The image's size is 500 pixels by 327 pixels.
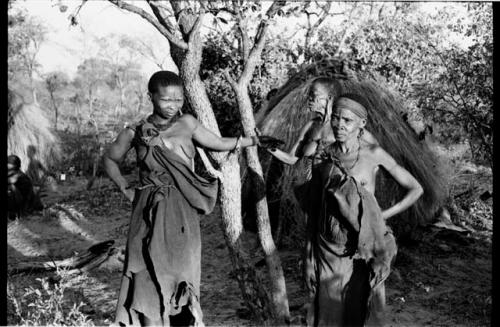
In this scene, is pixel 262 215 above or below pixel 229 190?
below

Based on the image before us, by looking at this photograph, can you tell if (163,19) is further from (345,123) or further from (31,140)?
(31,140)

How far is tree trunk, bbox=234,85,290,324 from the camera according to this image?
14.6 feet

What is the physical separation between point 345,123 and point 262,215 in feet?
4.94

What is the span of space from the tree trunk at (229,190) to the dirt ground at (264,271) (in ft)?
0.53

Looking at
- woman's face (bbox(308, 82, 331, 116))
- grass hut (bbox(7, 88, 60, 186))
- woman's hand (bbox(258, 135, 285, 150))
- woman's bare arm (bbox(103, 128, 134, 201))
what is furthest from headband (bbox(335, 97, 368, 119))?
grass hut (bbox(7, 88, 60, 186))

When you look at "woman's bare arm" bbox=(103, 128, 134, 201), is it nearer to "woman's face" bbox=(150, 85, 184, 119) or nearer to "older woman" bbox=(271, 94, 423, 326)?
"woman's face" bbox=(150, 85, 184, 119)

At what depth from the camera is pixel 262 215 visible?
4.60 meters

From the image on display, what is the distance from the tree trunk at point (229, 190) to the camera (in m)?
4.26

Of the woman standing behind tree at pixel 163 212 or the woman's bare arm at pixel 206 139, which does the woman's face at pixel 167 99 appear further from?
the woman's bare arm at pixel 206 139

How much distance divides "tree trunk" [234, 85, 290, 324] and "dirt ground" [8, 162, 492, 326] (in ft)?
0.60

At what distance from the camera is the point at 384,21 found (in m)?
8.16

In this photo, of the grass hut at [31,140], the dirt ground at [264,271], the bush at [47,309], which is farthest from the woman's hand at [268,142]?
the grass hut at [31,140]

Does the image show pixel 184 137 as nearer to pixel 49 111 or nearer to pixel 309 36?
pixel 309 36

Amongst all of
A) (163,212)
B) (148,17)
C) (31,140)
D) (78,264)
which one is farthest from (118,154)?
(31,140)
